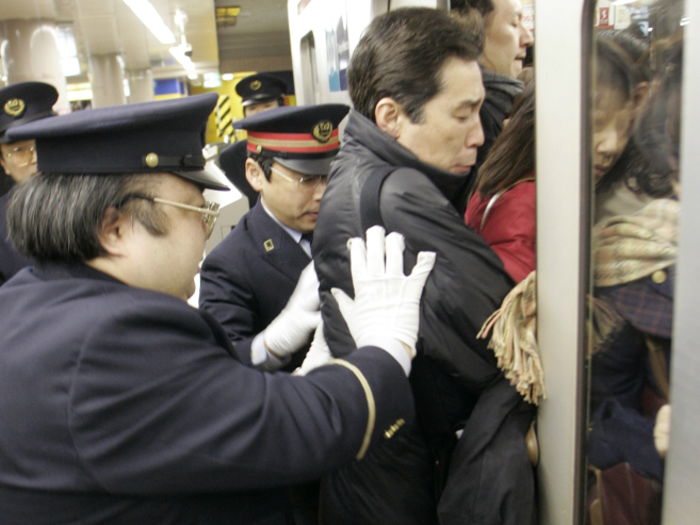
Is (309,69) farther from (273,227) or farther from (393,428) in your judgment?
(393,428)

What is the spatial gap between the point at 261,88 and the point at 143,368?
446 centimetres

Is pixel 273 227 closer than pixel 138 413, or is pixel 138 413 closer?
pixel 138 413

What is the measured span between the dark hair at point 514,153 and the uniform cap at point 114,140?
2.03 ft

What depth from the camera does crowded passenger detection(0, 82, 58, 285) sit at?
2.31 m

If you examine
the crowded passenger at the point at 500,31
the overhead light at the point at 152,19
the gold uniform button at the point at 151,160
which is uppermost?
the overhead light at the point at 152,19

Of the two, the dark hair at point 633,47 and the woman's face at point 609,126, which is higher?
the dark hair at point 633,47

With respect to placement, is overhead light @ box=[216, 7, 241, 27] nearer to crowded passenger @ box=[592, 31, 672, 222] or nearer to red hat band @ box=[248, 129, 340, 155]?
red hat band @ box=[248, 129, 340, 155]

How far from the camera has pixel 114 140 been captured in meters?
0.99

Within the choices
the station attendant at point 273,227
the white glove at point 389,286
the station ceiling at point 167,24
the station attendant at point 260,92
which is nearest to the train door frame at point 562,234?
the white glove at point 389,286

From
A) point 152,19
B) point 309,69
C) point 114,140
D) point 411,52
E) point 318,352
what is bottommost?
point 318,352

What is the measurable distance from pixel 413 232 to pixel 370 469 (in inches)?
20.8

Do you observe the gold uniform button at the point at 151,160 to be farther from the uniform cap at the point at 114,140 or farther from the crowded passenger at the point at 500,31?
the crowded passenger at the point at 500,31

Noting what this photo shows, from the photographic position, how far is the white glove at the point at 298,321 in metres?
1.67

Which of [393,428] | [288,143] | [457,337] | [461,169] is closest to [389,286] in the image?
[457,337]
